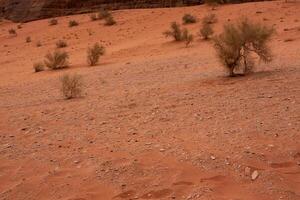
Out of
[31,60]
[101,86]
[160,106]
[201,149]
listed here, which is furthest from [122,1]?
[201,149]

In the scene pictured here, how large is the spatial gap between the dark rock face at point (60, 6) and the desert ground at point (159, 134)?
1790 centimetres

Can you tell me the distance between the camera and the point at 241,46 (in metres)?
12.0

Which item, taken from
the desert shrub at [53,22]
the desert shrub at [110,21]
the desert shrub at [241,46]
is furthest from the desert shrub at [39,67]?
the desert shrub at [53,22]

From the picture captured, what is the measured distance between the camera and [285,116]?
26.3ft

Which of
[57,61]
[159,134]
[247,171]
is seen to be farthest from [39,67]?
→ [247,171]

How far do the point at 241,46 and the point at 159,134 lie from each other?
4848mm

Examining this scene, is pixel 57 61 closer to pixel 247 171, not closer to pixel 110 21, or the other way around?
pixel 110 21

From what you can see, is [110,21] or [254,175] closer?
[254,175]

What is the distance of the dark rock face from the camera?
32.9 meters

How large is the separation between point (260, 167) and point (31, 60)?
664 inches

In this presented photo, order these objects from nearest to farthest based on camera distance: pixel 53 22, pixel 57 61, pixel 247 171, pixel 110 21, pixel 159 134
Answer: pixel 247 171 < pixel 159 134 < pixel 57 61 < pixel 110 21 < pixel 53 22

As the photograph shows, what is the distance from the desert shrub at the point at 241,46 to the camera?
11.8 metres

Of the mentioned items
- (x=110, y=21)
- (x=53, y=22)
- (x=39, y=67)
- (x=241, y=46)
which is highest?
(x=241, y=46)

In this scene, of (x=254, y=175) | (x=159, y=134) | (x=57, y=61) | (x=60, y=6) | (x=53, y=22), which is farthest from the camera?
(x=60, y=6)
